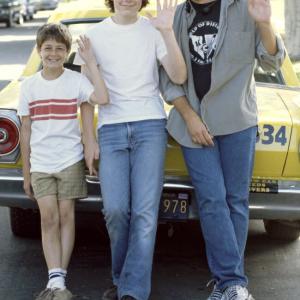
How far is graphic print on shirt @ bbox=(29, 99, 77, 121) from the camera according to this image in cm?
502

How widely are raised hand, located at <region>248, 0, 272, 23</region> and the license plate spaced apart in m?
1.17

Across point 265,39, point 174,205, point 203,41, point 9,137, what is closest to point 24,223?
point 9,137

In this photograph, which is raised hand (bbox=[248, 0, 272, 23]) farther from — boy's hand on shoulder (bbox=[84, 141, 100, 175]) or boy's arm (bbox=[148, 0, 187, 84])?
boy's hand on shoulder (bbox=[84, 141, 100, 175])

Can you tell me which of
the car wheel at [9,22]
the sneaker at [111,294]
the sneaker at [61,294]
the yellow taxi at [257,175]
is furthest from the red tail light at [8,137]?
the car wheel at [9,22]

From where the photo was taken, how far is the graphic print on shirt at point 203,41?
187 inches

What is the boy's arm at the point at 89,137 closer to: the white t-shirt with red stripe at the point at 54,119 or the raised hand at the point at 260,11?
the white t-shirt with red stripe at the point at 54,119

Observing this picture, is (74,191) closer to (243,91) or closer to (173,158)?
(173,158)

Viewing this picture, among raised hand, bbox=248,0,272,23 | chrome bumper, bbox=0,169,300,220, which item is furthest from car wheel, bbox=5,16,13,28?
raised hand, bbox=248,0,272,23

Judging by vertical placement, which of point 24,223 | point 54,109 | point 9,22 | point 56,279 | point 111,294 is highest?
point 54,109

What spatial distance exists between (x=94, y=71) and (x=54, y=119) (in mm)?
399

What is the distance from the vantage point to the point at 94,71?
15.8ft

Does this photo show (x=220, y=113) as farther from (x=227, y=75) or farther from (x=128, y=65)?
(x=128, y=65)

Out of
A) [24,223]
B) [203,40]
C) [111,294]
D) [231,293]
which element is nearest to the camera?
[203,40]

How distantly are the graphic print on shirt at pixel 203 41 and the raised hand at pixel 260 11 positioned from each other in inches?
9.6
